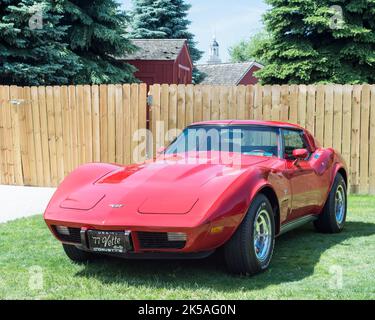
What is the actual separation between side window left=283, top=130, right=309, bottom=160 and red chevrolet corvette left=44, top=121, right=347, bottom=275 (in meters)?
0.05

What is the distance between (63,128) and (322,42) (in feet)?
44.9

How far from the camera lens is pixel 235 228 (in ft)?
15.2

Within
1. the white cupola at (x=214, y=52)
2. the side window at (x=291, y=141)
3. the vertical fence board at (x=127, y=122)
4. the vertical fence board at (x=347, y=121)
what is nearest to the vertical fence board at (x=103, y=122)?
the vertical fence board at (x=127, y=122)

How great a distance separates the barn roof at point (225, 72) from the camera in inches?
1916

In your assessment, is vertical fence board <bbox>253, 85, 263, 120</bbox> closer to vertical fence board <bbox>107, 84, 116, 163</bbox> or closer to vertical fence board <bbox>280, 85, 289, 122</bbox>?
vertical fence board <bbox>280, 85, 289, 122</bbox>

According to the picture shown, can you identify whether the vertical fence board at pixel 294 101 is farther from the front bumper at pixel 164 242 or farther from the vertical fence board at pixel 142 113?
the front bumper at pixel 164 242

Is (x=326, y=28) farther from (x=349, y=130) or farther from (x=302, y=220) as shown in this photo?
(x=302, y=220)

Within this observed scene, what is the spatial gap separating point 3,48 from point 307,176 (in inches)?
551

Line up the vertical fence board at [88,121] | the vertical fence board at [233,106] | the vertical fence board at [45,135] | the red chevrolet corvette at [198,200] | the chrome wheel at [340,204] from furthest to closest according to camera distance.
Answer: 1. the vertical fence board at [45,135]
2. the vertical fence board at [88,121]
3. the vertical fence board at [233,106]
4. the chrome wheel at [340,204]
5. the red chevrolet corvette at [198,200]

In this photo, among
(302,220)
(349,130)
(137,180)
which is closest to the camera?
(137,180)

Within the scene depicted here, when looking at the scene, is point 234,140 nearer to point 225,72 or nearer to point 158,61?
point 158,61

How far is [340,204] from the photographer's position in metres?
7.29

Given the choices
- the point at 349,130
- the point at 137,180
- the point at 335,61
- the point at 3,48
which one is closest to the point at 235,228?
the point at 137,180

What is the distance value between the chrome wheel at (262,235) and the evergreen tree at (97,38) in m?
16.7
